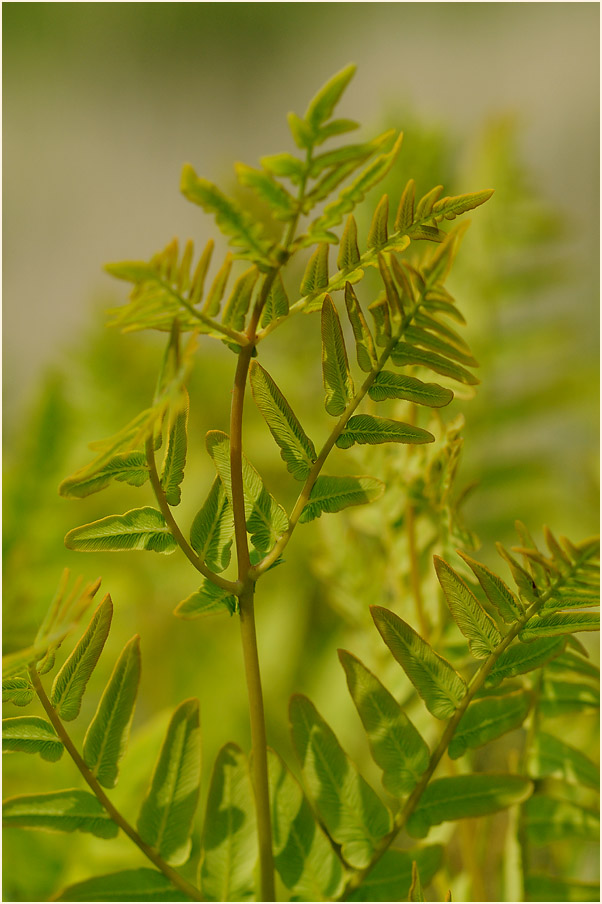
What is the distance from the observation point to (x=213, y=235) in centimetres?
63

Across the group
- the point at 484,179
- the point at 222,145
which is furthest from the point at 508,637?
the point at 222,145

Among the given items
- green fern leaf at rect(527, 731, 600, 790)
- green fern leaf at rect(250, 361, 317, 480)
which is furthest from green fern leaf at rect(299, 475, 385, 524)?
green fern leaf at rect(527, 731, 600, 790)

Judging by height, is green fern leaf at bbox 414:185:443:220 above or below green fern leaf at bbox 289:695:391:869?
above

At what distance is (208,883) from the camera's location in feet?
0.53

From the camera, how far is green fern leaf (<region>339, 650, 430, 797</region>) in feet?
0.52

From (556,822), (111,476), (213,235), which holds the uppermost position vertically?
(213,235)

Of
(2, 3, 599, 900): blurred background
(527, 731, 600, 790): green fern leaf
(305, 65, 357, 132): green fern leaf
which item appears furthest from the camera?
(2, 3, 599, 900): blurred background

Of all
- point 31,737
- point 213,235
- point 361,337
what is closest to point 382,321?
point 361,337

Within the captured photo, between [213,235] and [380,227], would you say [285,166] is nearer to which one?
[380,227]

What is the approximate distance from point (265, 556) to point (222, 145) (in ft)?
3.39

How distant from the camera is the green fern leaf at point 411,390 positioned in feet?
0.46

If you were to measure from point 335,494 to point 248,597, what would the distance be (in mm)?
27

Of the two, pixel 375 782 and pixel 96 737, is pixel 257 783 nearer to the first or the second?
pixel 96 737

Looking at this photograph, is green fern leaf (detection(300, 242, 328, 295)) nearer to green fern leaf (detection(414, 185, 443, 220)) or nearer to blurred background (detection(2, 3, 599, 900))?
green fern leaf (detection(414, 185, 443, 220))
